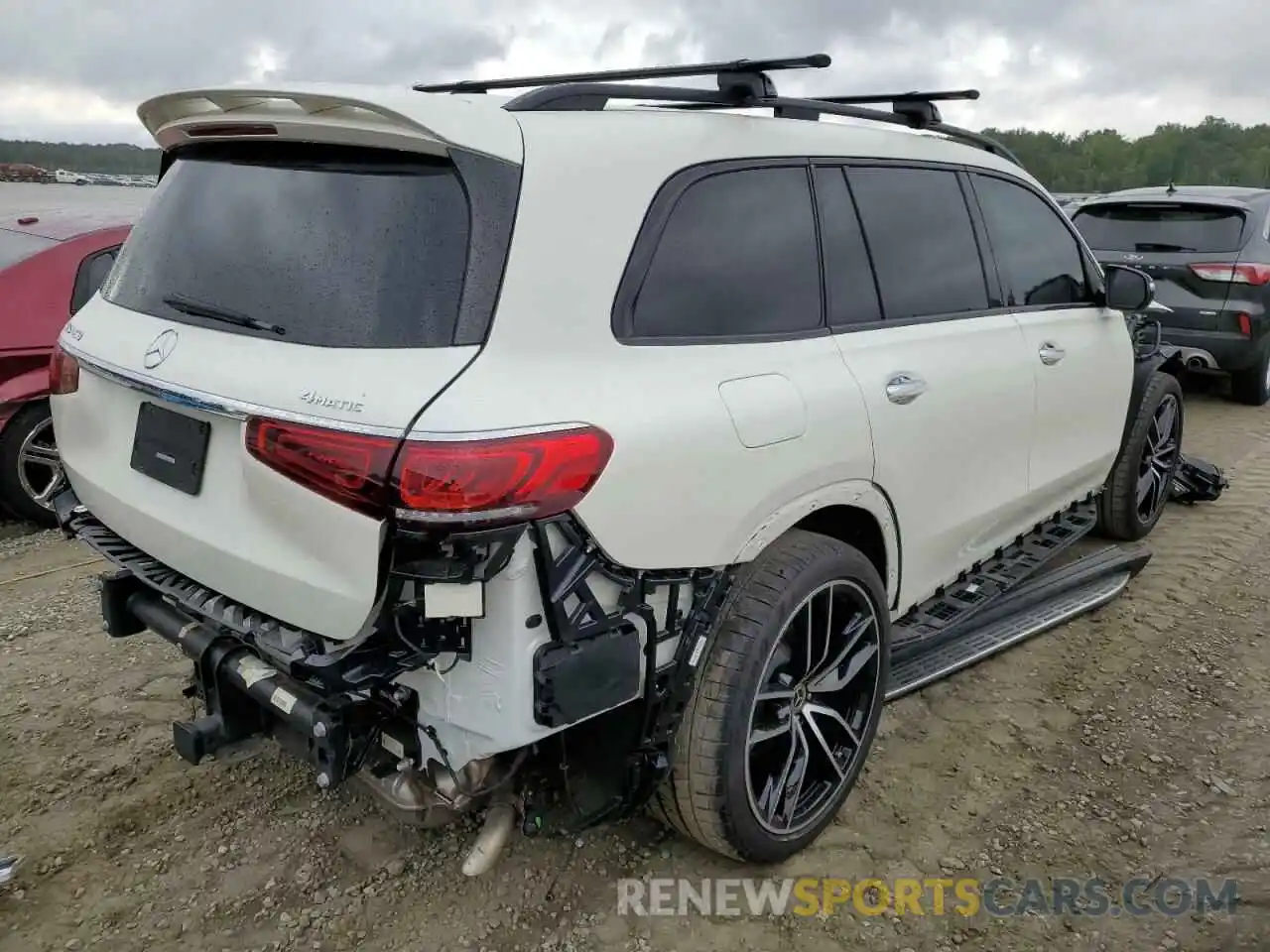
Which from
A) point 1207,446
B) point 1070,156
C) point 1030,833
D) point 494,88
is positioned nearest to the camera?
point 1030,833

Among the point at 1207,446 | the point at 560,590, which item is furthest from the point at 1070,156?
the point at 560,590

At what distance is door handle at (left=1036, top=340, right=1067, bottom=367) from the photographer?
366cm

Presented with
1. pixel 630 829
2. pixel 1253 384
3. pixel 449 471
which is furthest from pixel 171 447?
pixel 1253 384

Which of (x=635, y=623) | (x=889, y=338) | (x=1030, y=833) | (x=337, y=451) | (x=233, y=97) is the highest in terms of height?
(x=233, y=97)

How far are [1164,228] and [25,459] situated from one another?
8.15m

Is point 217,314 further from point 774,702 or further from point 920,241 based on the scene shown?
point 920,241

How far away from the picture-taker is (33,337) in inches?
211

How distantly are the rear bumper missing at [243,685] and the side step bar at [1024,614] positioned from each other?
1.72m

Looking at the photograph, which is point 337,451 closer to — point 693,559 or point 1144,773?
point 693,559

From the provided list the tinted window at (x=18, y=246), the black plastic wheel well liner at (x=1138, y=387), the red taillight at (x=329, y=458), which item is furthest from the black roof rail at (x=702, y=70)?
the tinted window at (x=18, y=246)

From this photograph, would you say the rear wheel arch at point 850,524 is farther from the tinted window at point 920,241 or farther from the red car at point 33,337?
the red car at point 33,337

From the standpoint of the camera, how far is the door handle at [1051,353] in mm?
3664

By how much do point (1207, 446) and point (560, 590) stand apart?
21.9ft

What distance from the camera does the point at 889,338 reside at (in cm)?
290
